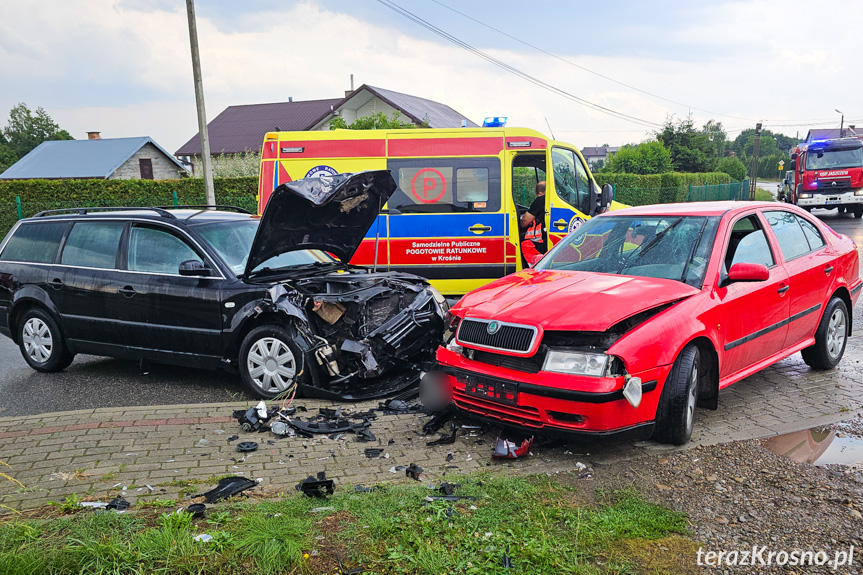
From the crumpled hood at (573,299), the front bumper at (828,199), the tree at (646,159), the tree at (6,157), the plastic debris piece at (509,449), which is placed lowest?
the plastic debris piece at (509,449)

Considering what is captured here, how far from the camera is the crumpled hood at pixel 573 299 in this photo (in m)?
4.02

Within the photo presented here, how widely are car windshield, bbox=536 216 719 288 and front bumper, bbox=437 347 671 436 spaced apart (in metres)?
1.03

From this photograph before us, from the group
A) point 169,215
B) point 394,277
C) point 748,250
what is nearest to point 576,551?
point 748,250

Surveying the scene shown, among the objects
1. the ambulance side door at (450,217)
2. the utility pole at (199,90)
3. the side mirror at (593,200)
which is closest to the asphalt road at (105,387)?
the ambulance side door at (450,217)

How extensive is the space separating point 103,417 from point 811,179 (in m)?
28.1

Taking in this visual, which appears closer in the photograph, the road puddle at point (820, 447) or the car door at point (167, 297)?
the road puddle at point (820, 447)

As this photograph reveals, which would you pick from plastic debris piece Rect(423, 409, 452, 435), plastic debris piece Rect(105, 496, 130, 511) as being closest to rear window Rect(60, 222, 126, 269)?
plastic debris piece Rect(105, 496, 130, 511)

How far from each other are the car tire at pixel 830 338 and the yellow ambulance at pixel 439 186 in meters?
4.44

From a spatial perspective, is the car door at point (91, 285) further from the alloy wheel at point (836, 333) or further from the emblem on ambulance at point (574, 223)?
the alloy wheel at point (836, 333)

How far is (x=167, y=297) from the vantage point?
6.08 m

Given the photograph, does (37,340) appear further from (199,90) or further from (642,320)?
(199,90)

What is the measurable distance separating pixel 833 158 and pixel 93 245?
90.8ft

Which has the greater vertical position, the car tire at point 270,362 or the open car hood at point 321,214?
the open car hood at point 321,214

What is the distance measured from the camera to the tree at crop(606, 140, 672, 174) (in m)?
36.4
